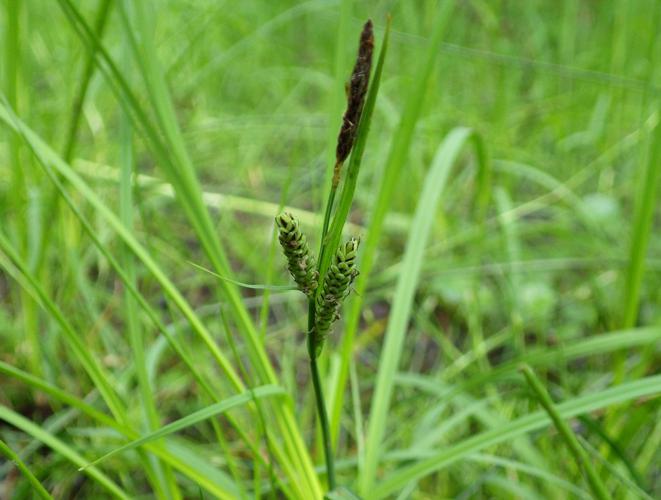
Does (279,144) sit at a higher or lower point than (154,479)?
higher

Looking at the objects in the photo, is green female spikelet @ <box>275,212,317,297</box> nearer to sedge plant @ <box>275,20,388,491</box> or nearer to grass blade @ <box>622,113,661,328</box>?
sedge plant @ <box>275,20,388,491</box>

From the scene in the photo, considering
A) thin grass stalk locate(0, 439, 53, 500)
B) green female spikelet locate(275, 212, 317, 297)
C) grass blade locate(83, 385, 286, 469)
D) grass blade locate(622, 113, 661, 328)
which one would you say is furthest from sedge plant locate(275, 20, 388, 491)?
grass blade locate(622, 113, 661, 328)

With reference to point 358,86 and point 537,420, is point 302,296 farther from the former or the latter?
Result: point 358,86

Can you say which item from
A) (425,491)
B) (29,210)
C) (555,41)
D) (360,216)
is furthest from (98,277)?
(555,41)

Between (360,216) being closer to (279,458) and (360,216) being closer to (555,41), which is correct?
(279,458)

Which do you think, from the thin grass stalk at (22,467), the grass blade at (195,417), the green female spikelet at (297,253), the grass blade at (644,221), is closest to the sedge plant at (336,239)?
the green female spikelet at (297,253)
